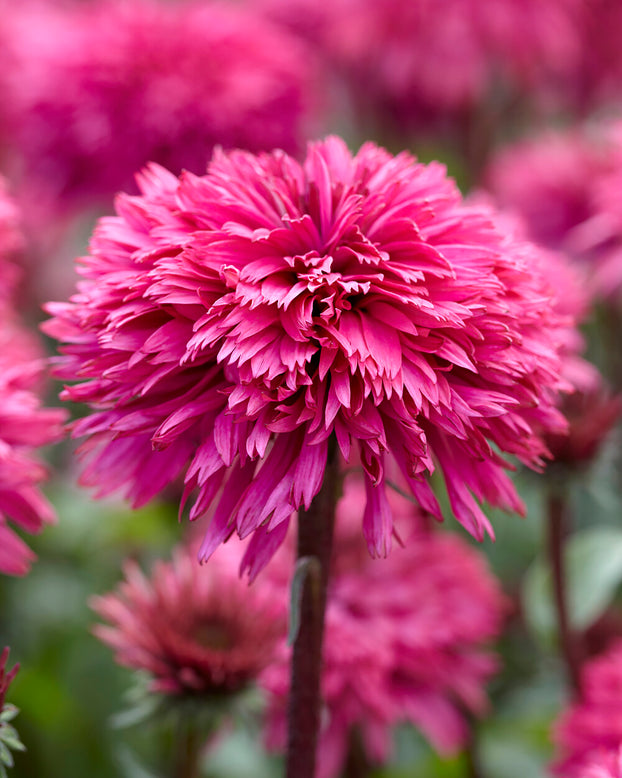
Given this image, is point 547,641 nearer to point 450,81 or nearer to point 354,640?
point 354,640

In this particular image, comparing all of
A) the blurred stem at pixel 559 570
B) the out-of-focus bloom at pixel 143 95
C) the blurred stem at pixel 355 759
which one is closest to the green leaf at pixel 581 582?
the blurred stem at pixel 559 570

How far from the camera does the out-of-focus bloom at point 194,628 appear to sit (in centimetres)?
50

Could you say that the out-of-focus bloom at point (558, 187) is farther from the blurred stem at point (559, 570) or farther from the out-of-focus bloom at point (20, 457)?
the out-of-focus bloom at point (20, 457)

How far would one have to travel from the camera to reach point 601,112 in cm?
125

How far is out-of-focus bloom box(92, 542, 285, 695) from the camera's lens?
19.6 inches

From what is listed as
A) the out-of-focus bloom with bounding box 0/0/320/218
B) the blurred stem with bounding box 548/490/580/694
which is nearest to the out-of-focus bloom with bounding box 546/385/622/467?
the blurred stem with bounding box 548/490/580/694

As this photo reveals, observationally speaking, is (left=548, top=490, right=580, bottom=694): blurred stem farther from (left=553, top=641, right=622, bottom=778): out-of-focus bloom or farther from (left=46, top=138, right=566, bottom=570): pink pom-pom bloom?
(left=46, top=138, right=566, bottom=570): pink pom-pom bloom

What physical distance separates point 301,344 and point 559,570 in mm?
335

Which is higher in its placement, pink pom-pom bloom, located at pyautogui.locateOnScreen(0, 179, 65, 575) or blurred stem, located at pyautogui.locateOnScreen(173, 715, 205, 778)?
pink pom-pom bloom, located at pyautogui.locateOnScreen(0, 179, 65, 575)

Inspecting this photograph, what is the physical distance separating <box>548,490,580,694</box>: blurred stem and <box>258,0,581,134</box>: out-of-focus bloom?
1.44 feet

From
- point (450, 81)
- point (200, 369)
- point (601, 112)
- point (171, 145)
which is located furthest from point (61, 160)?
point (601, 112)

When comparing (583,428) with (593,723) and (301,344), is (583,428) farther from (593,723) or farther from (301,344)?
(301,344)

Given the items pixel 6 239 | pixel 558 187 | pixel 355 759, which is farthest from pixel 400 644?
pixel 558 187

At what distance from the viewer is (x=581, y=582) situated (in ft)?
2.09
